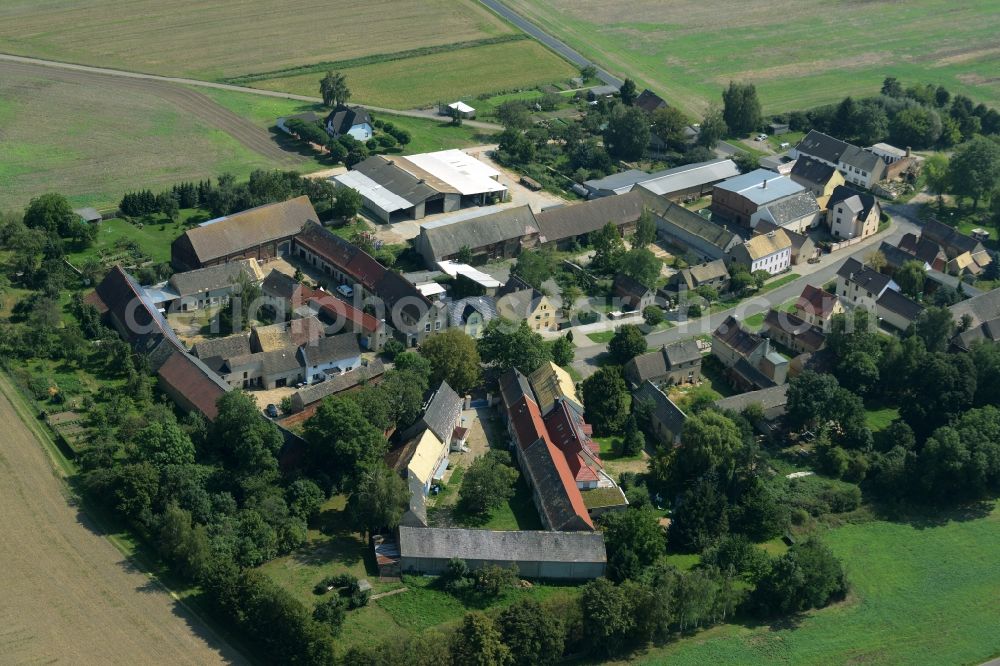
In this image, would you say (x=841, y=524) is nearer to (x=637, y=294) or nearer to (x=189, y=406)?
(x=637, y=294)

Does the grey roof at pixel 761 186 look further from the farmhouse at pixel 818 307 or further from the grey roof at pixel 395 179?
the grey roof at pixel 395 179

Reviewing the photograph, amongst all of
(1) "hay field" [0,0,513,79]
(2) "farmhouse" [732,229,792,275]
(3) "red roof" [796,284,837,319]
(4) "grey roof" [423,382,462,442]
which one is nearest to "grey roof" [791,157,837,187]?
(2) "farmhouse" [732,229,792,275]

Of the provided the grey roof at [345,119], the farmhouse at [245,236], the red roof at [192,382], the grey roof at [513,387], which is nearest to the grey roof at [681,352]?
the grey roof at [513,387]

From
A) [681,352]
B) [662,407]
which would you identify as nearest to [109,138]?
[681,352]

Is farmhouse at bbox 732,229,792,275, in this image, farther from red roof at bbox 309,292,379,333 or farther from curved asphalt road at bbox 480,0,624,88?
curved asphalt road at bbox 480,0,624,88

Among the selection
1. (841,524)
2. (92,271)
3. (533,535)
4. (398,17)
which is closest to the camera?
(533,535)

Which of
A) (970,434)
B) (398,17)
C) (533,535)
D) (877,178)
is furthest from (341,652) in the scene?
(398,17)

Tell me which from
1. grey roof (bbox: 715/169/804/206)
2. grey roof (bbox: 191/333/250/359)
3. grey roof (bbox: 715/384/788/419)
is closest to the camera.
Answer: grey roof (bbox: 715/384/788/419)
